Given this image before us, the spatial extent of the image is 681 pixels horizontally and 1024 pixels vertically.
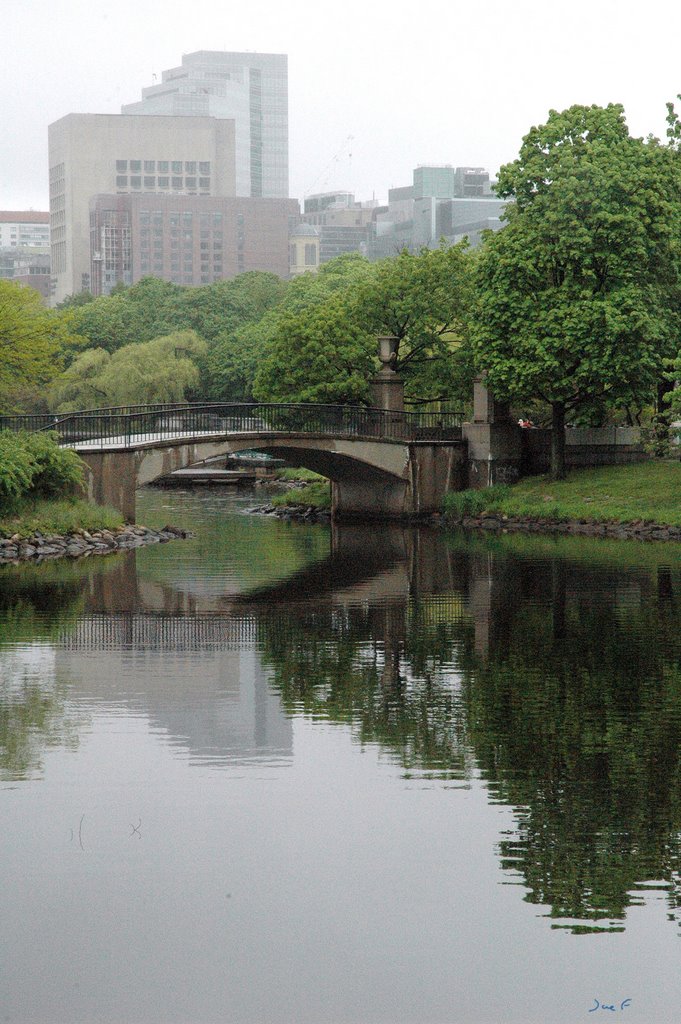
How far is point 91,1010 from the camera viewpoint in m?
9.63

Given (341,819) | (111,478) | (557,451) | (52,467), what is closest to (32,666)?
(341,819)

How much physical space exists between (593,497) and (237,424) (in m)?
11.8

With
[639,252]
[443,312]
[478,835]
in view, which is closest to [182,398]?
[443,312]

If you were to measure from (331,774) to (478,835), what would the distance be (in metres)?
2.41

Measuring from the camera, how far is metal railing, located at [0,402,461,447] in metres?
46.5

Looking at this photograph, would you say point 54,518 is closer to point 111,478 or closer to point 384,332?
point 111,478

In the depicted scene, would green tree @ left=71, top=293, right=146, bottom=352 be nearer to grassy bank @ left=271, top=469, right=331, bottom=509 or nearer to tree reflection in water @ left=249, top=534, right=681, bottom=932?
grassy bank @ left=271, top=469, right=331, bottom=509

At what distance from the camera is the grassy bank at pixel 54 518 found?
41.2m

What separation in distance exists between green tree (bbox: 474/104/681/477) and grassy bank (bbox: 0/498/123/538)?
14.0 meters

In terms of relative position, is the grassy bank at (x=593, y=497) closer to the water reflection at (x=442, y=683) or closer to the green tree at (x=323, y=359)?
the green tree at (x=323, y=359)

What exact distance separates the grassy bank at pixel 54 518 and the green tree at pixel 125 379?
3977 cm

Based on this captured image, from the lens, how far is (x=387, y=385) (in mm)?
54188

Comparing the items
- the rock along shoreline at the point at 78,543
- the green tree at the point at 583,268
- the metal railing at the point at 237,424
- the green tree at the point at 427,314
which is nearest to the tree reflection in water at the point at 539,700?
the rock along shoreline at the point at 78,543

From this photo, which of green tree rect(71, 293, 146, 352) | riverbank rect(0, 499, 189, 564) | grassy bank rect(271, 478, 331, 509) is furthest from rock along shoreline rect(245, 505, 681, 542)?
green tree rect(71, 293, 146, 352)
